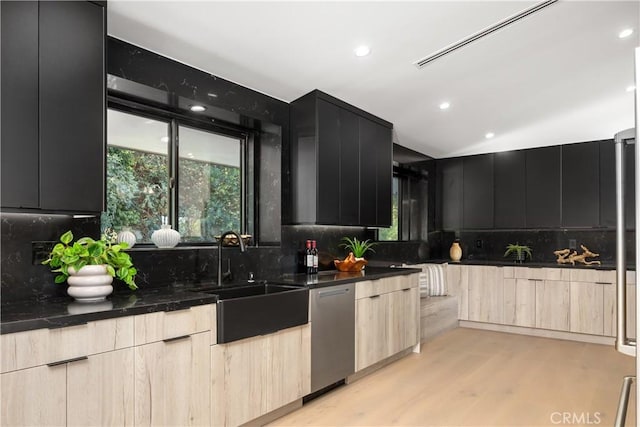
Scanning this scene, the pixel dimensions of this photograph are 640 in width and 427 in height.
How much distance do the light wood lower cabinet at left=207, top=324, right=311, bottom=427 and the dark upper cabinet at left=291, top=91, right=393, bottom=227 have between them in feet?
3.65

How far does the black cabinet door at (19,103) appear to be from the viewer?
5.92 ft

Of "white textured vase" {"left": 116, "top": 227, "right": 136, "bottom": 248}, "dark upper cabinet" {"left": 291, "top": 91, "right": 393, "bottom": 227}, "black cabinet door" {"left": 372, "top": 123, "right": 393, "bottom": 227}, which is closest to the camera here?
"white textured vase" {"left": 116, "top": 227, "right": 136, "bottom": 248}

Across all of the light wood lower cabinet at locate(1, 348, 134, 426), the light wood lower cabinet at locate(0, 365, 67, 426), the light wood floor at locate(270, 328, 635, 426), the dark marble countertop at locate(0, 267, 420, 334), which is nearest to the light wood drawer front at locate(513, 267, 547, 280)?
the light wood floor at locate(270, 328, 635, 426)

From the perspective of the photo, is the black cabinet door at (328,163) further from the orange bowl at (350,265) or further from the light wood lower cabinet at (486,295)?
the light wood lower cabinet at (486,295)

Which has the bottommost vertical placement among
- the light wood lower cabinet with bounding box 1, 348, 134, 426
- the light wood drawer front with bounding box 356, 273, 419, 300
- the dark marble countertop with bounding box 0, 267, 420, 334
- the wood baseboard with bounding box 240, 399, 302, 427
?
the wood baseboard with bounding box 240, 399, 302, 427

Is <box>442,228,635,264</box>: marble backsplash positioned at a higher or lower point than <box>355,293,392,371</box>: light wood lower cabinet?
higher

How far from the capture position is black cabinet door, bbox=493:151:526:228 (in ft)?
18.3

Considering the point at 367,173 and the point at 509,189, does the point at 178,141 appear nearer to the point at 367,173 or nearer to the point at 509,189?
the point at 367,173

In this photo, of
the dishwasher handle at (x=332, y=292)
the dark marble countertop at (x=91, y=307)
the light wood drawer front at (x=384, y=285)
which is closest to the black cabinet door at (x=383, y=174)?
the light wood drawer front at (x=384, y=285)

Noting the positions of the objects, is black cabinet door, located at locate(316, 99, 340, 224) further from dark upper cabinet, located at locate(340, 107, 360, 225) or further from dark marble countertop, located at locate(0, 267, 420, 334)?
dark marble countertop, located at locate(0, 267, 420, 334)

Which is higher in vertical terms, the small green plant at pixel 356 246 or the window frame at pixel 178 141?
the window frame at pixel 178 141

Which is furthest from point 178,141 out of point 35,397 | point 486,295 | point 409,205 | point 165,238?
point 486,295

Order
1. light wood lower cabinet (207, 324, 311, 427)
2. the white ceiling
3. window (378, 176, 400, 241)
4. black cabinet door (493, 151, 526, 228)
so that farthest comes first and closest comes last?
black cabinet door (493, 151, 526, 228), window (378, 176, 400, 241), the white ceiling, light wood lower cabinet (207, 324, 311, 427)

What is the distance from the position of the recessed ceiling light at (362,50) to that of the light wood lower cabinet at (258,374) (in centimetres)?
190
